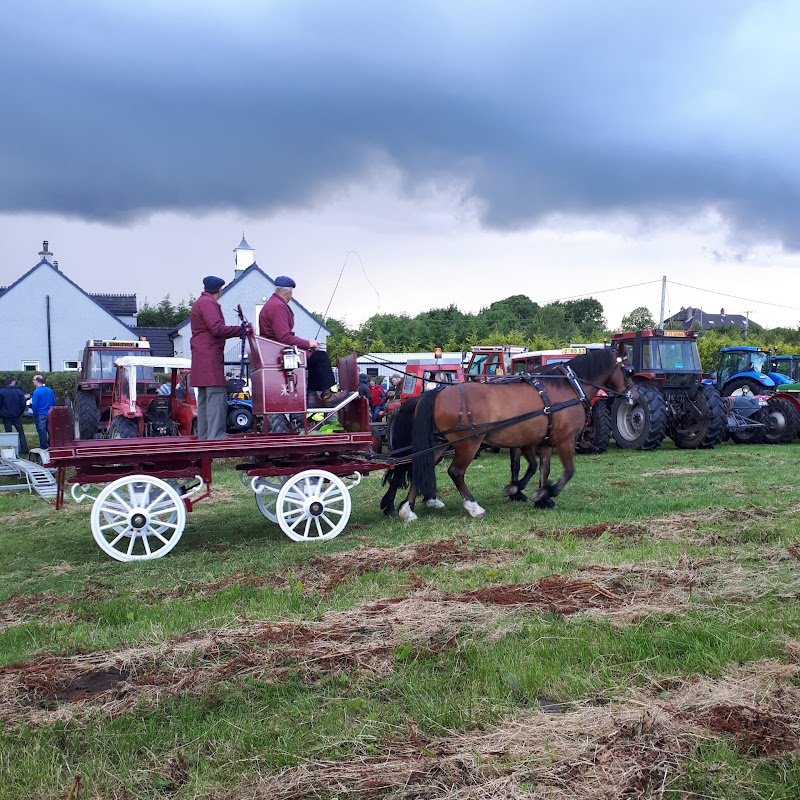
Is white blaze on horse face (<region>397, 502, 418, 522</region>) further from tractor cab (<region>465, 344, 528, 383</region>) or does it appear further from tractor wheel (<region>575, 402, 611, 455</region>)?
tractor cab (<region>465, 344, 528, 383</region>)

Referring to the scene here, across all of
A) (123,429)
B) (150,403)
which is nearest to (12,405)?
(150,403)

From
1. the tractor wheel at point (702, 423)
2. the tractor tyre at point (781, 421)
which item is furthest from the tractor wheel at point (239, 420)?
the tractor tyre at point (781, 421)

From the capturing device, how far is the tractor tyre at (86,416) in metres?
14.6

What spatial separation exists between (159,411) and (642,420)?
30.9 feet

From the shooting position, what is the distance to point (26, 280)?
37844mm

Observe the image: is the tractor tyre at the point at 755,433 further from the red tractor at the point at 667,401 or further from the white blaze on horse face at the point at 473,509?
the white blaze on horse face at the point at 473,509

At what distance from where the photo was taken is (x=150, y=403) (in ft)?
49.9

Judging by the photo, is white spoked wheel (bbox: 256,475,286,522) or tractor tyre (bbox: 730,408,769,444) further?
tractor tyre (bbox: 730,408,769,444)

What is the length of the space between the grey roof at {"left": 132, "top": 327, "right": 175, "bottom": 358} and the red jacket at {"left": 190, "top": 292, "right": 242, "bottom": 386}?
3699 cm

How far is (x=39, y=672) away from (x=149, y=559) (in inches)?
116

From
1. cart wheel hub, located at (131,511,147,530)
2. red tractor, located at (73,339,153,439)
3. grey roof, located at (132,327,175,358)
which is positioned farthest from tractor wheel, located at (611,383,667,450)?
grey roof, located at (132,327,175,358)

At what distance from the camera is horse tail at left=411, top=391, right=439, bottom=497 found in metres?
8.19

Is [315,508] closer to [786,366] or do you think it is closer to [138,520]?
[138,520]

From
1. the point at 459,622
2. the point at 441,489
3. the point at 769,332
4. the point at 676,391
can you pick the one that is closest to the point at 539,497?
the point at 441,489
